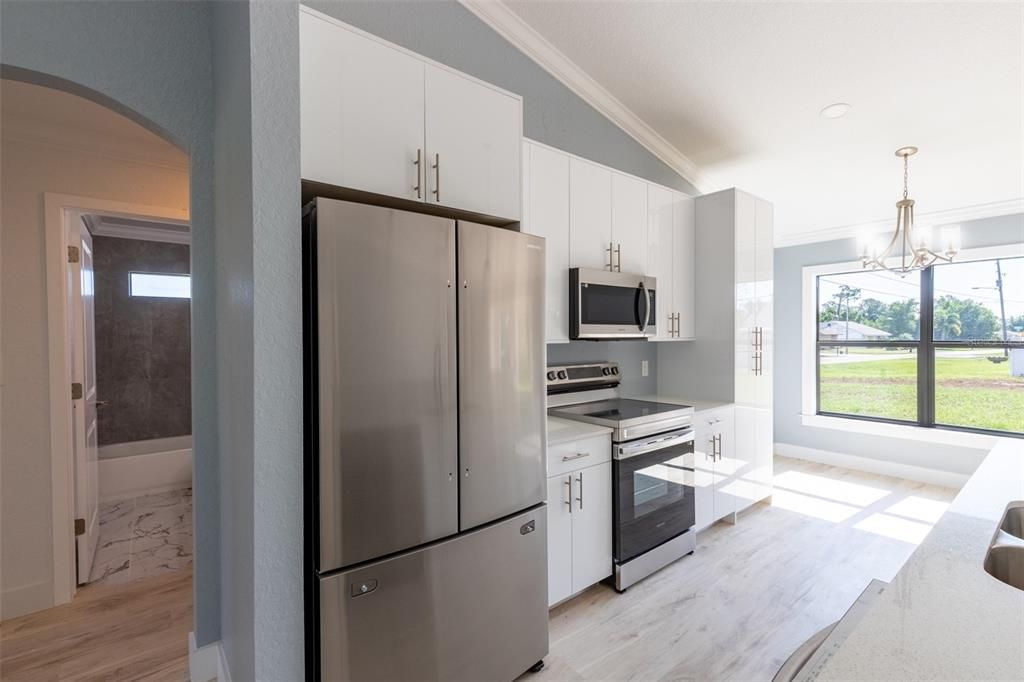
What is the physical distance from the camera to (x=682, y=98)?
307 centimetres

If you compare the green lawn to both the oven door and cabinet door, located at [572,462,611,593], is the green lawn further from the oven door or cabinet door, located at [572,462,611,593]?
cabinet door, located at [572,462,611,593]

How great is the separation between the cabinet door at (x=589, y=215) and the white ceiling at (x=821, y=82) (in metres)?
0.73

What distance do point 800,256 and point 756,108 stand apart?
2.80m

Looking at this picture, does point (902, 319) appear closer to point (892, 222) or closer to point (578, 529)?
point (892, 222)

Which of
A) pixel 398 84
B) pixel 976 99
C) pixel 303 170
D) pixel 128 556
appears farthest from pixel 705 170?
pixel 128 556

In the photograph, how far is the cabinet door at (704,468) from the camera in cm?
304

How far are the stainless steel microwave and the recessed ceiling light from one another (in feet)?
4.93

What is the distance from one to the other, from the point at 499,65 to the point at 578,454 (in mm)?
2284

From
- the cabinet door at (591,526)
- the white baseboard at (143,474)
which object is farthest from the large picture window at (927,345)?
the white baseboard at (143,474)

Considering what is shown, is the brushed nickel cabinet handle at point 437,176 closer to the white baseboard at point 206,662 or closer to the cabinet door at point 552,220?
the cabinet door at point 552,220

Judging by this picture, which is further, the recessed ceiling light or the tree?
the tree

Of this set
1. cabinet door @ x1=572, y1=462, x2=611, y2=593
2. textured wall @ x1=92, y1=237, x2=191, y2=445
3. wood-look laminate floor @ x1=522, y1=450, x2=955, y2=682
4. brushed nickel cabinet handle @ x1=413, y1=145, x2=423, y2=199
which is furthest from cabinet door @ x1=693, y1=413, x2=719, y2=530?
textured wall @ x1=92, y1=237, x2=191, y2=445

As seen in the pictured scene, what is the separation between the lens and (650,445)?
2.64 m

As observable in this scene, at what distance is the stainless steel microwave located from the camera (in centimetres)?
265
